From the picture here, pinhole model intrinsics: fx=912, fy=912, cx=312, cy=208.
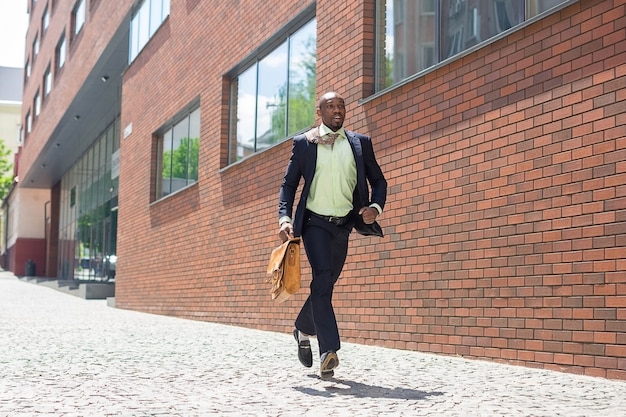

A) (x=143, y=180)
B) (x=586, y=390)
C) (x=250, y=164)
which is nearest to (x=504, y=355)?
(x=586, y=390)

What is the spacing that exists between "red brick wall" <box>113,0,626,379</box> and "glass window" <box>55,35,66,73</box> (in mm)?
21213

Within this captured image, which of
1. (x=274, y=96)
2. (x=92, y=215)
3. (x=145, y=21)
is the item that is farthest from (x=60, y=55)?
(x=274, y=96)

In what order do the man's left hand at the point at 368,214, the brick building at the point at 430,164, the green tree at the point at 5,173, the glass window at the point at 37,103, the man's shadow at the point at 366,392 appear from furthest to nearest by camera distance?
the green tree at the point at 5,173 < the glass window at the point at 37,103 < the brick building at the point at 430,164 < the man's left hand at the point at 368,214 < the man's shadow at the point at 366,392

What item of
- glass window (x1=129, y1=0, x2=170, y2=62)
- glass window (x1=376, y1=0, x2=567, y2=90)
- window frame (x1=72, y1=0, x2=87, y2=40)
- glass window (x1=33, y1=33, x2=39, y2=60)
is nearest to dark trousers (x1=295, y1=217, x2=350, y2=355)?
glass window (x1=376, y1=0, x2=567, y2=90)

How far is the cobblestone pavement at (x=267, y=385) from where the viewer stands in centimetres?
474

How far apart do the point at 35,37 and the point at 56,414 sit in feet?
133

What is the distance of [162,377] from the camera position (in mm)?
6156

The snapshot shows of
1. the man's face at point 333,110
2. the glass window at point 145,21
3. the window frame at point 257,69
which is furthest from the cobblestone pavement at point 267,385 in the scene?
the glass window at point 145,21

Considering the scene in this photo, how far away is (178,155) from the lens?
53.3 ft

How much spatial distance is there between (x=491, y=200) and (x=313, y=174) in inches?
70.0

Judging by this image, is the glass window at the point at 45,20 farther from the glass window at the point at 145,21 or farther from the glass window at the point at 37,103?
the glass window at the point at 145,21

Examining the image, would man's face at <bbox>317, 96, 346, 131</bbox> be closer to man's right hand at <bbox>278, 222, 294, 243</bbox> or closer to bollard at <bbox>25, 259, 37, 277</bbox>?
man's right hand at <bbox>278, 222, 294, 243</bbox>

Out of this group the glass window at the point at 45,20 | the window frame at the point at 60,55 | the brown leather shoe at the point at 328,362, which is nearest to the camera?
the brown leather shoe at the point at 328,362

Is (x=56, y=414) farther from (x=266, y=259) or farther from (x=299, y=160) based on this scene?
(x=266, y=259)
